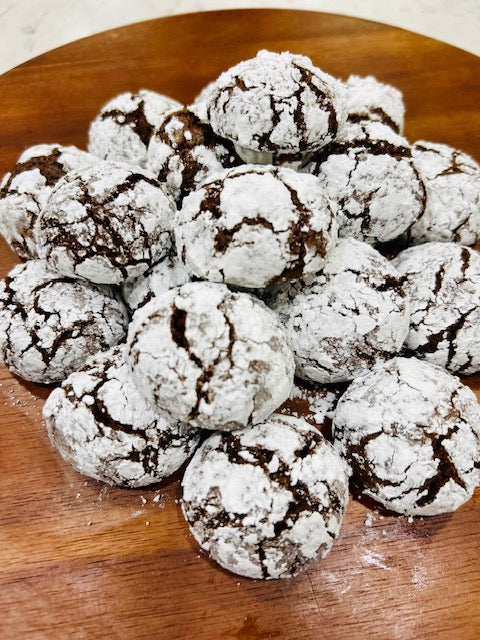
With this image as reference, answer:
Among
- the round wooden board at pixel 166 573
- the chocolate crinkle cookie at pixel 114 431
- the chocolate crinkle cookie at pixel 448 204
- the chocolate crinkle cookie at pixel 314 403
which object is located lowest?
the round wooden board at pixel 166 573

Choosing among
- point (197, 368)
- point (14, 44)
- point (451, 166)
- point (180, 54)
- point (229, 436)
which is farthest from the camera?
point (14, 44)

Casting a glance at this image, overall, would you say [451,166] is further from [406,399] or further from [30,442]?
[30,442]

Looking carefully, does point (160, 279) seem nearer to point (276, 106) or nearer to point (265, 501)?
point (276, 106)

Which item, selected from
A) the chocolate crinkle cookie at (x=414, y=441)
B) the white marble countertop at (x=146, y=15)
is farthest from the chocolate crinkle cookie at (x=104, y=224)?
the white marble countertop at (x=146, y=15)

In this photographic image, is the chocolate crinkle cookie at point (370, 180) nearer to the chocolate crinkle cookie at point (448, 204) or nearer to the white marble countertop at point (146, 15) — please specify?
the chocolate crinkle cookie at point (448, 204)

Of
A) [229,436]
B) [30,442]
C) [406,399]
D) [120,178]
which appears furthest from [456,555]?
[120,178]

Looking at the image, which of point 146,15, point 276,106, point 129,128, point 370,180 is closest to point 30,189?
point 129,128
